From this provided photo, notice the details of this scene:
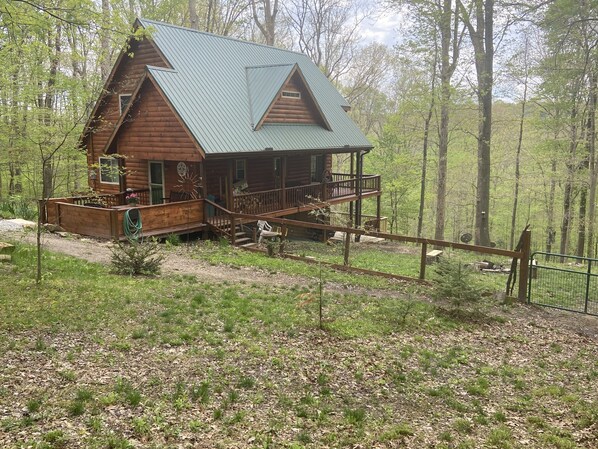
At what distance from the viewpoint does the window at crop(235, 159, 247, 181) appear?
20.5 metres

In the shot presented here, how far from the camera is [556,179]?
26609mm

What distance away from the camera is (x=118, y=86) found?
69.7 ft

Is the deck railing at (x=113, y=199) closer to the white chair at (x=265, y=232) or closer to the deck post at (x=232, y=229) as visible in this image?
the deck post at (x=232, y=229)

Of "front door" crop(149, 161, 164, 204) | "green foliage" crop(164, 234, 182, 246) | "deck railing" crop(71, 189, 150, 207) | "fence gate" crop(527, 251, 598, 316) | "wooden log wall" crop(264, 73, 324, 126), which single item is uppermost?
"wooden log wall" crop(264, 73, 324, 126)

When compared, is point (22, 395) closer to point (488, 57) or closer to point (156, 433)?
point (156, 433)

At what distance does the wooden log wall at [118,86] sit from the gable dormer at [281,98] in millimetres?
4015

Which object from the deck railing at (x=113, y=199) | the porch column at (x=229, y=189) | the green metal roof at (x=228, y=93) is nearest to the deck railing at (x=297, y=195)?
the green metal roof at (x=228, y=93)

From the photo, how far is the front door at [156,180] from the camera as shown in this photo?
65.4ft

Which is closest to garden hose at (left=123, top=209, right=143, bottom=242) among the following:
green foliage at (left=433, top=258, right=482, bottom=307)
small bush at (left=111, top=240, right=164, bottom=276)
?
small bush at (left=111, top=240, right=164, bottom=276)

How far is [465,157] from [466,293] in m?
30.4

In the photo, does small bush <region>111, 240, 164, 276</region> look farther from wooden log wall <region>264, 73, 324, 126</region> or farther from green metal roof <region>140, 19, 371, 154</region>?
wooden log wall <region>264, 73, 324, 126</region>

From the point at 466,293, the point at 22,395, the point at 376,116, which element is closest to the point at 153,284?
the point at 22,395

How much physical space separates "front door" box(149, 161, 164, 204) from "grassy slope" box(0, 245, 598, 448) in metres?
9.75

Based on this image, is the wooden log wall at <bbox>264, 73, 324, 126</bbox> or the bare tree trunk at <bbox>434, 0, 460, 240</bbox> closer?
the wooden log wall at <bbox>264, 73, 324, 126</bbox>
